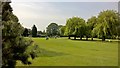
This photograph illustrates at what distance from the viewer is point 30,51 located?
14117 mm

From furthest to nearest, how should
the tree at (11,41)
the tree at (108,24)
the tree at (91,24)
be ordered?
the tree at (91,24) < the tree at (108,24) < the tree at (11,41)

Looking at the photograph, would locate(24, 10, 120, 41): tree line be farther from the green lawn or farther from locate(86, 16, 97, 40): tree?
the green lawn

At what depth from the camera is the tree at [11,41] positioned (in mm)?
13047

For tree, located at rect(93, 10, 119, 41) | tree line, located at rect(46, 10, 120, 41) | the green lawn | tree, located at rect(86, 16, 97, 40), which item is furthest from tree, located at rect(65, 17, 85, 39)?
the green lawn

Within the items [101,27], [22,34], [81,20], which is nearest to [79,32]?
[81,20]

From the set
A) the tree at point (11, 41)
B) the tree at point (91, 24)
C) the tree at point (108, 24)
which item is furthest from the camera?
the tree at point (91, 24)

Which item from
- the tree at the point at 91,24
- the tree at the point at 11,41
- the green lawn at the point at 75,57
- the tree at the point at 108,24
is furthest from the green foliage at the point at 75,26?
the tree at the point at 11,41

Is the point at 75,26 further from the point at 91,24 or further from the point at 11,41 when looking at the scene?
the point at 11,41

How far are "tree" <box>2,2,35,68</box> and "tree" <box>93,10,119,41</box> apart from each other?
6845cm

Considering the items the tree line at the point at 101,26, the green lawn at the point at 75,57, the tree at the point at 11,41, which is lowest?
the green lawn at the point at 75,57

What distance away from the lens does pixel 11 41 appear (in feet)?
44.0

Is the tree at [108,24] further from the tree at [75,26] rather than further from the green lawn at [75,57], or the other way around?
the green lawn at [75,57]

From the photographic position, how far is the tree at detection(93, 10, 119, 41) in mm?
81000

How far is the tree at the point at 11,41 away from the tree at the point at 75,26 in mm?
83570
